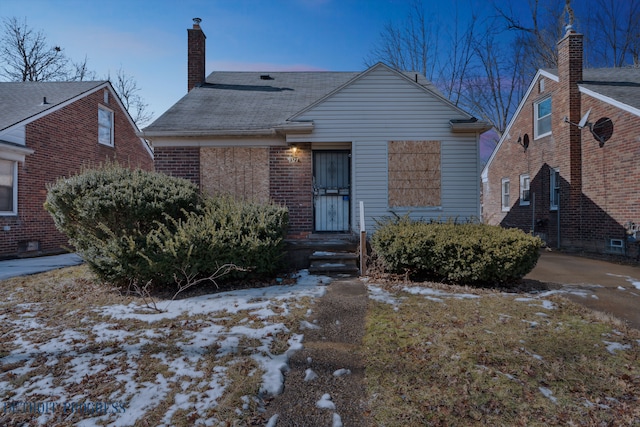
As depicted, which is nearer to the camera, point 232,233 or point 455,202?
point 232,233

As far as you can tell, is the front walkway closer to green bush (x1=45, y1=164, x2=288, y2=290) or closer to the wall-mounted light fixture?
green bush (x1=45, y1=164, x2=288, y2=290)

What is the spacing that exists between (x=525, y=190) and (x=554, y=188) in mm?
2011

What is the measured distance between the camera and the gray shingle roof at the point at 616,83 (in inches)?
376

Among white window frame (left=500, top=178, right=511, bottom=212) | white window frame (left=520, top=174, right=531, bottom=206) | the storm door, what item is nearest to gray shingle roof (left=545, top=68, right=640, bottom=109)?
white window frame (left=520, top=174, right=531, bottom=206)

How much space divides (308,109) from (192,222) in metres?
4.10

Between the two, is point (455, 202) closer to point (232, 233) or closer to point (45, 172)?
point (232, 233)

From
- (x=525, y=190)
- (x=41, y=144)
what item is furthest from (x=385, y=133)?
(x=41, y=144)

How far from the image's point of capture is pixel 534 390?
260 centimetres

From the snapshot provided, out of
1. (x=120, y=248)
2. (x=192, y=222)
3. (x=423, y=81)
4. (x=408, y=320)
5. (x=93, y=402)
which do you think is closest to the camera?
(x=93, y=402)

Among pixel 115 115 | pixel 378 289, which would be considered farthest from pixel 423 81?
pixel 115 115

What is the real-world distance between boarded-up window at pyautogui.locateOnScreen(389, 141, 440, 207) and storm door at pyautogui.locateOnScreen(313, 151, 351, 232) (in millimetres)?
1251

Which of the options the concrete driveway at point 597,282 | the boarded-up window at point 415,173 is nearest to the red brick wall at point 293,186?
the boarded-up window at point 415,173

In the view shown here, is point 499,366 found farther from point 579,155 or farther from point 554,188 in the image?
point 554,188

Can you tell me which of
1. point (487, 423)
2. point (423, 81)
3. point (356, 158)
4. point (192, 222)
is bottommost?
point (487, 423)
